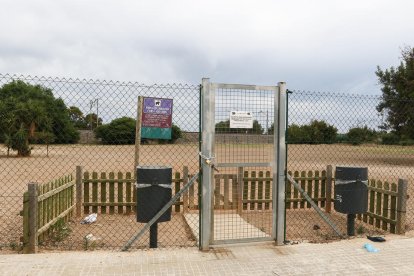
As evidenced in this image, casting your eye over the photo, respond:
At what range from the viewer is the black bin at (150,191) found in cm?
448

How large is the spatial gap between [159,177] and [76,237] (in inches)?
97.9

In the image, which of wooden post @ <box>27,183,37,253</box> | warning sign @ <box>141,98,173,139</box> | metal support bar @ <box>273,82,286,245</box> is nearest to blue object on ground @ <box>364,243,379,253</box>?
metal support bar @ <box>273,82,286,245</box>

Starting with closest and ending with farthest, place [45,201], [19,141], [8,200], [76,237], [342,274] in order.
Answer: [342,274], [45,201], [76,237], [8,200], [19,141]

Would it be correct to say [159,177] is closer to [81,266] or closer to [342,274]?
[81,266]

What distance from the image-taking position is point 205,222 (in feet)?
14.5

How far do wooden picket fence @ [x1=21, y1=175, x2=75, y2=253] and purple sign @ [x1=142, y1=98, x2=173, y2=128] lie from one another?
5.97ft

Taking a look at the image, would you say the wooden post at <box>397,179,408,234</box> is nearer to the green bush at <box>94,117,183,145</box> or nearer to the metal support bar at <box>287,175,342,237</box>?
the metal support bar at <box>287,175,342,237</box>

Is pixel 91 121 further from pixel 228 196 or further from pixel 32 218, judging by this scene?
pixel 228 196

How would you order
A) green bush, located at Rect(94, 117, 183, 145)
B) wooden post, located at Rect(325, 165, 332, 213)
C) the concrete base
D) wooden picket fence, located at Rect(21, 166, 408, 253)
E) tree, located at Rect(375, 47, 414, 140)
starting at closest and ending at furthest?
1. the concrete base
2. wooden picket fence, located at Rect(21, 166, 408, 253)
3. green bush, located at Rect(94, 117, 183, 145)
4. wooden post, located at Rect(325, 165, 332, 213)
5. tree, located at Rect(375, 47, 414, 140)

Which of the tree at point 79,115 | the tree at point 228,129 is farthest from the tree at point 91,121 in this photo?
the tree at point 228,129

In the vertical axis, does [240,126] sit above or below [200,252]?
above

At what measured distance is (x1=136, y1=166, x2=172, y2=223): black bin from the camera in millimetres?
4480

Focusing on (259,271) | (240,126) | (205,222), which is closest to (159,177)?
(205,222)

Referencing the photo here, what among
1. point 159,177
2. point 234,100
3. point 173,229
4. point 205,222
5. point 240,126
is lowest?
A: point 173,229
